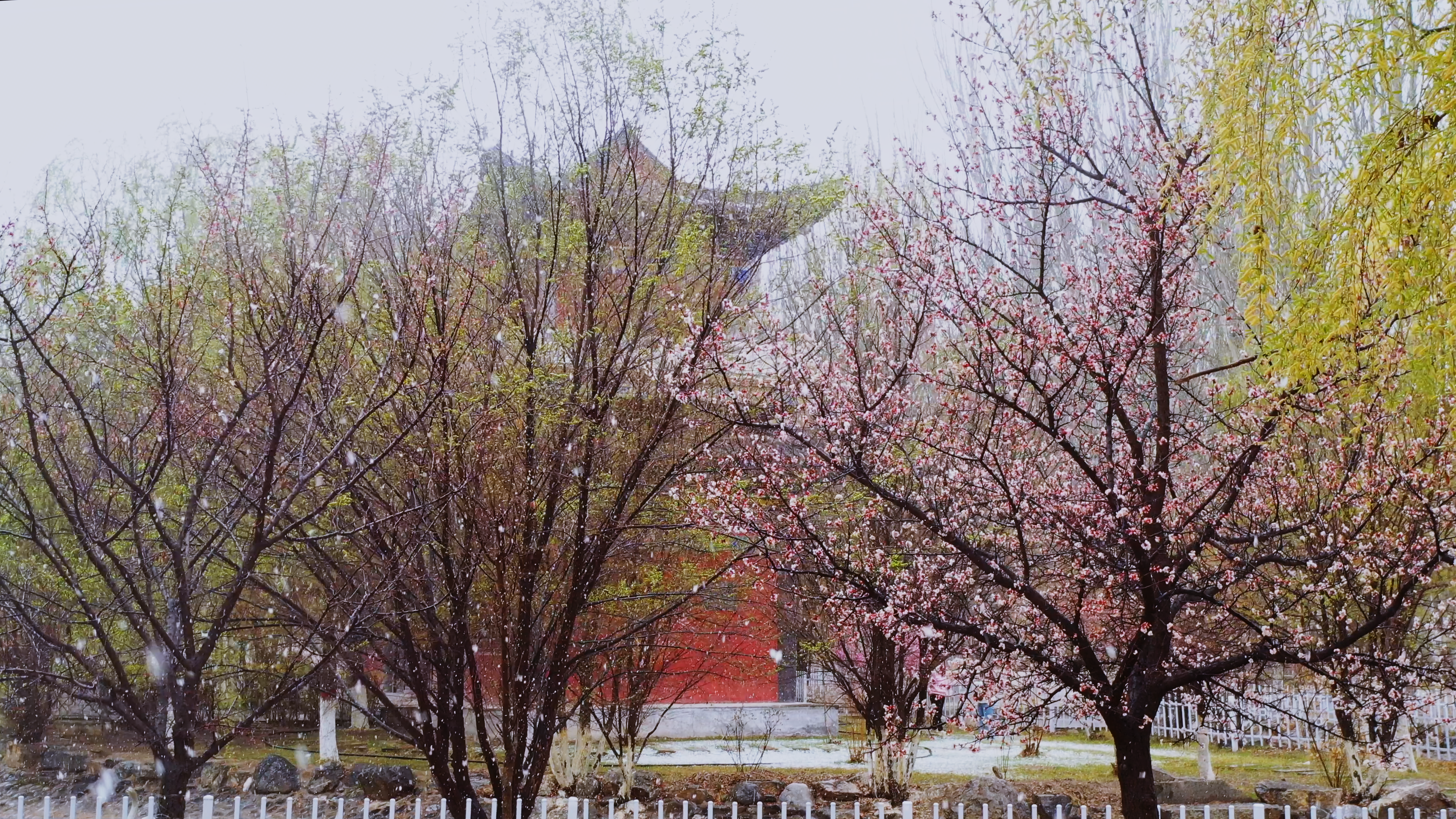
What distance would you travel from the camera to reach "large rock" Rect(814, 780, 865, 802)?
31.9ft

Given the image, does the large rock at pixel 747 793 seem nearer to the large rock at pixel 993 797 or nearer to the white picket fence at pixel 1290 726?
the large rock at pixel 993 797

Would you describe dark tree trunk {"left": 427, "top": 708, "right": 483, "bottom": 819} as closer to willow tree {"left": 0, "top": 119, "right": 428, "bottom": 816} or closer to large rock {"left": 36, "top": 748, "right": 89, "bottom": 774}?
willow tree {"left": 0, "top": 119, "right": 428, "bottom": 816}

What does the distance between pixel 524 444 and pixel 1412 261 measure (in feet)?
11.8

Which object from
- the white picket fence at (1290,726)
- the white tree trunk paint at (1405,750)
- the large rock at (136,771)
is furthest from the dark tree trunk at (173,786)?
the white tree trunk paint at (1405,750)

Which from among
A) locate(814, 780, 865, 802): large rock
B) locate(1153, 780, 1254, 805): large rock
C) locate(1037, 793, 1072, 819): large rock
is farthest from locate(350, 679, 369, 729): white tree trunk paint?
locate(1153, 780, 1254, 805): large rock

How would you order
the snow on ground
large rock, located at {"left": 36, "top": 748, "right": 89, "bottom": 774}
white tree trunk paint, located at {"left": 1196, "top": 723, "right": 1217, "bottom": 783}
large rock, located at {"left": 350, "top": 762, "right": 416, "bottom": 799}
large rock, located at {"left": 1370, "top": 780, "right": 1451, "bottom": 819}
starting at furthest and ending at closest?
large rock, located at {"left": 36, "top": 748, "right": 89, "bottom": 774} < the snow on ground < large rock, located at {"left": 350, "top": 762, "right": 416, "bottom": 799} < white tree trunk paint, located at {"left": 1196, "top": 723, "right": 1217, "bottom": 783} < large rock, located at {"left": 1370, "top": 780, "right": 1451, "bottom": 819}

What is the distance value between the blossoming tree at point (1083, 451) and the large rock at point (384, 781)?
21.9 ft

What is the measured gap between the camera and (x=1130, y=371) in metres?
4.92

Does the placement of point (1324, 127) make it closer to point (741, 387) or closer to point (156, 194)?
point (741, 387)

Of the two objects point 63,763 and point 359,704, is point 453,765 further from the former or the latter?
point 63,763

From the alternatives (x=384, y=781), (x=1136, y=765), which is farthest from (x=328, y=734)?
(x=1136, y=765)

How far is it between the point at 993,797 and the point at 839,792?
4.79 feet

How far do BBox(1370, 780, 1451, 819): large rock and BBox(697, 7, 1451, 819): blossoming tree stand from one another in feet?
11.9

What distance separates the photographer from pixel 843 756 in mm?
12344
